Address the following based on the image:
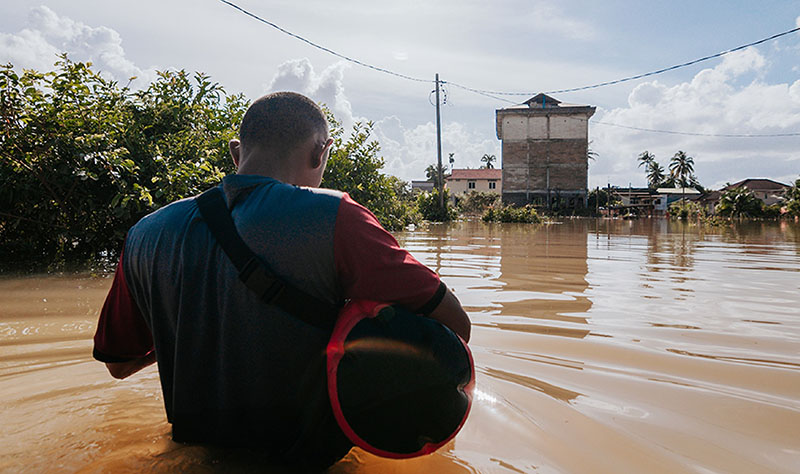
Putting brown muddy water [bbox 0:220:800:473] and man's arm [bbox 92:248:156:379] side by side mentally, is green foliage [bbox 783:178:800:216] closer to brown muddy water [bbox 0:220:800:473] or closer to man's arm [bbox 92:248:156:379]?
brown muddy water [bbox 0:220:800:473]

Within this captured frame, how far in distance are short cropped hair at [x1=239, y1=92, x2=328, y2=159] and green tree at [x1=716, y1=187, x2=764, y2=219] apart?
51768 mm

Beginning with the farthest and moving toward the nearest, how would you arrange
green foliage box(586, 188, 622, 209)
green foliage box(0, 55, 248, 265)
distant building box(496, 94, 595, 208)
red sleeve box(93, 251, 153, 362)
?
green foliage box(586, 188, 622, 209) → distant building box(496, 94, 595, 208) → green foliage box(0, 55, 248, 265) → red sleeve box(93, 251, 153, 362)

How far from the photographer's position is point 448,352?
176 cm

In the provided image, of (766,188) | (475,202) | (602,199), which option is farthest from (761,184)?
(475,202)

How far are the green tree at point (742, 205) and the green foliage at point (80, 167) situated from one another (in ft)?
162

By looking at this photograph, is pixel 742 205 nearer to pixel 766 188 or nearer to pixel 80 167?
pixel 766 188

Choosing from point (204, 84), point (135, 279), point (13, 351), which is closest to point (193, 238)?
point (135, 279)

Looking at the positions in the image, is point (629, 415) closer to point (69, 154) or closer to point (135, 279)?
point (135, 279)

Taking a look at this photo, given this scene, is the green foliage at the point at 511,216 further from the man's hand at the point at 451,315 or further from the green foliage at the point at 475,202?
the man's hand at the point at 451,315

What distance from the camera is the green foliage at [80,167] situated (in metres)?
6.67

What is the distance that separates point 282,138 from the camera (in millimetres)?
1905

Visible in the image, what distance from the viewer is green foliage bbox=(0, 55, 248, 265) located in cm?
667

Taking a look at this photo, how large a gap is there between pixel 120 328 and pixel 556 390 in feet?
7.50

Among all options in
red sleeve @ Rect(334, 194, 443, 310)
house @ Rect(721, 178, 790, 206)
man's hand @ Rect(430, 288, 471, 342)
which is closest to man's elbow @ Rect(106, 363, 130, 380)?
red sleeve @ Rect(334, 194, 443, 310)
